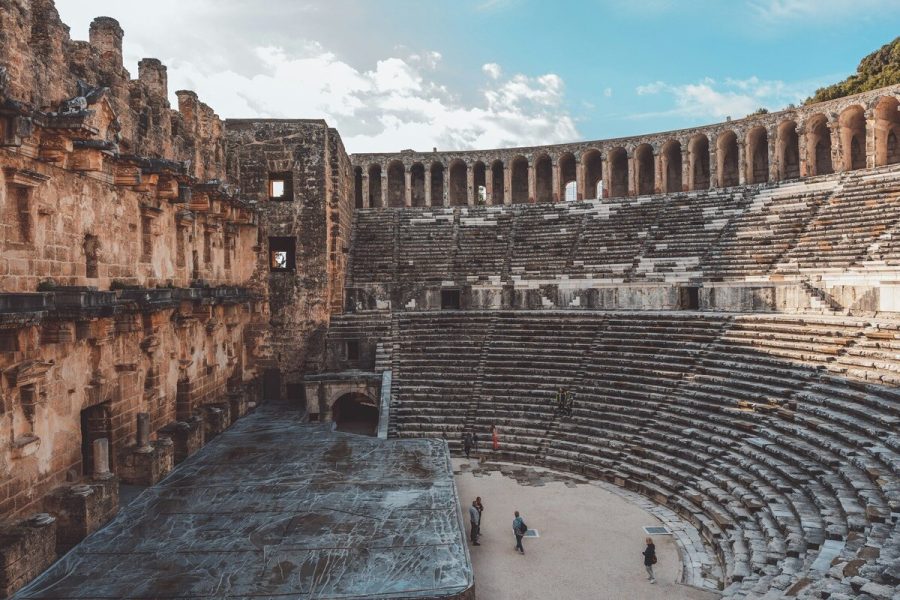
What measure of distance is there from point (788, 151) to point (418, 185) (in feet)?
57.4

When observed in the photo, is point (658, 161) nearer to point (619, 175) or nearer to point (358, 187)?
point (619, 175)

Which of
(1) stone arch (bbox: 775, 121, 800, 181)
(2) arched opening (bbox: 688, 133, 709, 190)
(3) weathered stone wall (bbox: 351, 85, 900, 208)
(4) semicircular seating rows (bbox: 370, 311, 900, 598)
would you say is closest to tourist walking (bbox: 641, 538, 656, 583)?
(4) semicircular seating rows (bbox: 370, 311, 900, 598)

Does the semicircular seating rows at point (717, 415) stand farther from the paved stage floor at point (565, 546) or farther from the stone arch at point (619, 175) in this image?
the stone arch at point (619, 175)

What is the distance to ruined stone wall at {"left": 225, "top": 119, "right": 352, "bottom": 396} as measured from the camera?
2314cm

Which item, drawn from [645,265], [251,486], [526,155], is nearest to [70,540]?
[251,486]

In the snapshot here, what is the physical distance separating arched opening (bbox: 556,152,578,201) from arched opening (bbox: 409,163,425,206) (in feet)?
22.7

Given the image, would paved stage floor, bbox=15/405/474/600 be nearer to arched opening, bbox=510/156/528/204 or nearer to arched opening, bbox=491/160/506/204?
arched opening, bbox=491/160/506/204

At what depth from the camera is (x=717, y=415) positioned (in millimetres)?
14688

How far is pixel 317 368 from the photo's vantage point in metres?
23.1

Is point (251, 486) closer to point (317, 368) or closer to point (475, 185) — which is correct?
point (317, 368)

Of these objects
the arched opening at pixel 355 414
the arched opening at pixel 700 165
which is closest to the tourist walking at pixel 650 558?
the arched opening at pixel 355 414

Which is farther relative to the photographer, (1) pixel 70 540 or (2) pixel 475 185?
(2) pixel 475 185

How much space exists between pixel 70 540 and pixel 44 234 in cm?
532

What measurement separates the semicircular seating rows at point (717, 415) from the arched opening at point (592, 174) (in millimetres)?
11498
